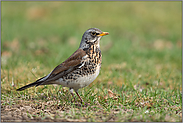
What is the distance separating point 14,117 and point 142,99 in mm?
2325

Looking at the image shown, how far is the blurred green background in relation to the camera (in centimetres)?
630

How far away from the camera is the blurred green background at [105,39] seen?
248 inches

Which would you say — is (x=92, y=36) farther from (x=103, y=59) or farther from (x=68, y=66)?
(x=103, y=59)

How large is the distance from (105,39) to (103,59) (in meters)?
2.27

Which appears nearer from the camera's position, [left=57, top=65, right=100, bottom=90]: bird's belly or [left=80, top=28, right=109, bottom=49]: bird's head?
[left=57, top=65, right=100, bottom=90]: bird's belly

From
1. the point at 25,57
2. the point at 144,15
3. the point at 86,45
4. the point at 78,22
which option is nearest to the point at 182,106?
the point at 86,45

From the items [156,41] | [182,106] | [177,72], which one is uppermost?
[156,41]

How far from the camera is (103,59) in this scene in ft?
25.6

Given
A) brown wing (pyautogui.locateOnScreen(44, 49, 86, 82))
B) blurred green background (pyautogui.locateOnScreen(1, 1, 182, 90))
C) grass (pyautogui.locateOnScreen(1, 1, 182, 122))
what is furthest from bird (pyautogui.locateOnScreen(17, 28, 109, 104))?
blurred green background (pyautogui.locateOnScreen(1, 1, 182, 90))

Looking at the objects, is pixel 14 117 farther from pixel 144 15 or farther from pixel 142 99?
pixel 144 15

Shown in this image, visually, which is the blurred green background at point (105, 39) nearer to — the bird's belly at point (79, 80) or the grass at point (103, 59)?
the grass at point (103, 59)

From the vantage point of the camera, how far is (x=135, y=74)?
21.9 feet

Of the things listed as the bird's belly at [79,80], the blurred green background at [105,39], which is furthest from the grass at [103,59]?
the bird's belly at [79,80]

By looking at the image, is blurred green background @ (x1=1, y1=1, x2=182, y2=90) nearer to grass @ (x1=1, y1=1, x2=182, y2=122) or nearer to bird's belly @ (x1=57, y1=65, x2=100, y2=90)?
grass @ (x1=1, y1=1, x2=182, y2=122)
